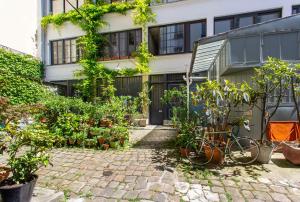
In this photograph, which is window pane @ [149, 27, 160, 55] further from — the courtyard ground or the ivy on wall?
the courtyard ground

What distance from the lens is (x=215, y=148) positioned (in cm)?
554

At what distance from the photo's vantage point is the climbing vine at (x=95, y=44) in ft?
43.7

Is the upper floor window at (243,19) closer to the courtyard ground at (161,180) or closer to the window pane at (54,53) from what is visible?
the courtyard ground at (161,180)

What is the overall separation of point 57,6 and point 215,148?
1534 cm

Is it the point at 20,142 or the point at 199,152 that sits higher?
the point at 20,142

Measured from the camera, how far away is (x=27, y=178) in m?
3.75

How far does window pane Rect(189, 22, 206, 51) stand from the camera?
12531mm

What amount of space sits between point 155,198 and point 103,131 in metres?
3.92

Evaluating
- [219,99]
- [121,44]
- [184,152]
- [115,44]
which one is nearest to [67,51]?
[115,44]

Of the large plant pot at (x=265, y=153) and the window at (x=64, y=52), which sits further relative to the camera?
the window at (x=64, y=52)

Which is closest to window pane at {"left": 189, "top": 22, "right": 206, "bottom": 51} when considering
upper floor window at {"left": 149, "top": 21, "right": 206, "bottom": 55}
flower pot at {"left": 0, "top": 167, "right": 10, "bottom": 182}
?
upper floor window at {"left": 149, "top": 21, "right": 206, "bottom": 55}

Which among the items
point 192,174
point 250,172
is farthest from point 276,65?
point 192,174

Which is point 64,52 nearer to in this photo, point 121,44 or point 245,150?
point 121,44

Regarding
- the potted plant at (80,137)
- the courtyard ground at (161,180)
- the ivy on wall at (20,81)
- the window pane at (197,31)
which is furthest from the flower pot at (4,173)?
the window pane at (197,31)
